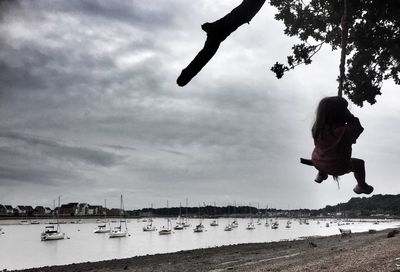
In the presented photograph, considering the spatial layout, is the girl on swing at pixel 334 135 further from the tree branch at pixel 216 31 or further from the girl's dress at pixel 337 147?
the tree branch at pixel 216 31

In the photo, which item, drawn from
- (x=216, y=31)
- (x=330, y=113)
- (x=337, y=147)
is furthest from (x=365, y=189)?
(x=216, y=31)

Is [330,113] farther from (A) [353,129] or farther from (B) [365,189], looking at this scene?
(B) [365,189]

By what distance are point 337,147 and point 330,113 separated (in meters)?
0.33

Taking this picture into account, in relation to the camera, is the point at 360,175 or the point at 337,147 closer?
the point at 337,147

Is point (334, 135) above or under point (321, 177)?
above

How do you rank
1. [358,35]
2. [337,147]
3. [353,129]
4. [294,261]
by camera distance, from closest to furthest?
[353,129] < [337,147] < [358,35] < [294,261]

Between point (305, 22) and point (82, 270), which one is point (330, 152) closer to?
point (305, 22)

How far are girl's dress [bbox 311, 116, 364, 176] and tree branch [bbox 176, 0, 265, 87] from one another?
4.49 feet

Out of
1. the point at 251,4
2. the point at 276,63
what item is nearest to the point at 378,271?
the point at 276,63

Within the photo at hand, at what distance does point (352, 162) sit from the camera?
462cm

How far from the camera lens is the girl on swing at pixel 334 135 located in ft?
14.0

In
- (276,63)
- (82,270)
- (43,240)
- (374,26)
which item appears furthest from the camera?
(43,240)

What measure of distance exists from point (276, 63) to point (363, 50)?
11.6ft

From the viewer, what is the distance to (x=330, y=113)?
436cm
